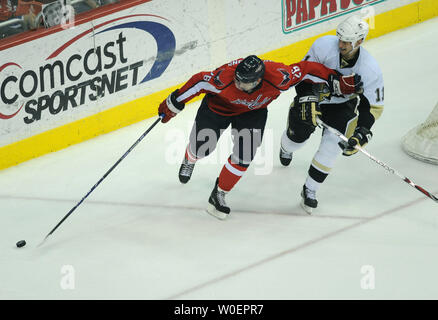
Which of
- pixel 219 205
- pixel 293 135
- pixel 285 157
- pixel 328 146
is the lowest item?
pixel 285 157

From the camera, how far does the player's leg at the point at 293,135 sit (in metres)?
5.09

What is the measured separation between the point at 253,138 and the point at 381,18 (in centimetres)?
355

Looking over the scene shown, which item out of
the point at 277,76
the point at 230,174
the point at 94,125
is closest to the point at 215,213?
the point at 230,174

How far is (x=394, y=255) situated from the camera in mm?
4332

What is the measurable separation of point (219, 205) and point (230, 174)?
0.73 feet

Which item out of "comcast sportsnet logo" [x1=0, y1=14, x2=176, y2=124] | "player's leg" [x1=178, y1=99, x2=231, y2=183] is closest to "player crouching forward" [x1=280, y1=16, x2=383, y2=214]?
"player's leg" [x1=178, y1=99, x2=231, y2=183]

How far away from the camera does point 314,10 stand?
7230mm

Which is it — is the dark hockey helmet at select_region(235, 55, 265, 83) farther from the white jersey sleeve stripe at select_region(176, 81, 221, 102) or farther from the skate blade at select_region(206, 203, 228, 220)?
the skate blade at select_region(206, 203, 228, 220)

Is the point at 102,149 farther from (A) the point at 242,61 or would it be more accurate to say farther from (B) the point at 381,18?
(B) the point at 381,18

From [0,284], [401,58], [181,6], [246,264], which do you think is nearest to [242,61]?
[246,264]

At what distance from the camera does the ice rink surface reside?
414 centimetres
